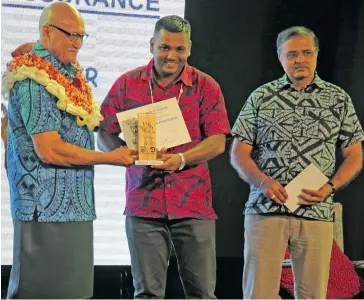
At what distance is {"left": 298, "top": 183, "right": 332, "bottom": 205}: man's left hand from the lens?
2.86m

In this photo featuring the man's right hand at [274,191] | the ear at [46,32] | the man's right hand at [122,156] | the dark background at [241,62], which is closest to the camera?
the ear at [46,32]

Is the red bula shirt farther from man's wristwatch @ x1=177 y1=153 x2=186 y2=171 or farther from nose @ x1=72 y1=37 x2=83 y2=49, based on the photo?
nose @ x1=72 y1=37 x2=83 y2=49

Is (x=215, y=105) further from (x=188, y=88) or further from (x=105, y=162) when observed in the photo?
(x=105, y=162)

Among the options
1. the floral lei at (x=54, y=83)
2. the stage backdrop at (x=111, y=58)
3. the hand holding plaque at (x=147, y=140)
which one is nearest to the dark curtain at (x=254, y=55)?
the stage backdrop at (x=111, y=58)

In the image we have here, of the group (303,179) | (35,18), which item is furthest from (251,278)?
(35,18)

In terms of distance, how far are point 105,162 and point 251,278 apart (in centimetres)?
105

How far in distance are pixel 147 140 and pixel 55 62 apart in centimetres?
52

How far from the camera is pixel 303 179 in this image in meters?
2.87

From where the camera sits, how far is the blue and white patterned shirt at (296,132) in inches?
115

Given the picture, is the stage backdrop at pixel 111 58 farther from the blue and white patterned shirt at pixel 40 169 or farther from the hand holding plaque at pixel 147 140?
the blue and white patterned shirt at pixel 40 169

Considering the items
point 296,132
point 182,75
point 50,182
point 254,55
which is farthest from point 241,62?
point 50,182

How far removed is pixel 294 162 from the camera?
9.57 ft

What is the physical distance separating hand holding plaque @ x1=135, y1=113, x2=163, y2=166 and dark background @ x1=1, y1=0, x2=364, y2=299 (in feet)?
4.18

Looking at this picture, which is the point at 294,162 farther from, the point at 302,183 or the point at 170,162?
the point at 170,162
